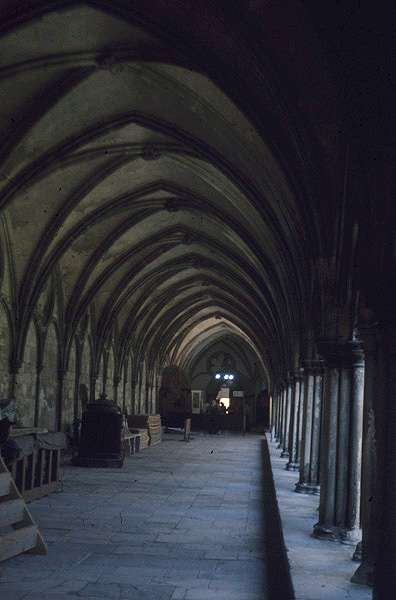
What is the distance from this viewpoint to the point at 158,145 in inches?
537

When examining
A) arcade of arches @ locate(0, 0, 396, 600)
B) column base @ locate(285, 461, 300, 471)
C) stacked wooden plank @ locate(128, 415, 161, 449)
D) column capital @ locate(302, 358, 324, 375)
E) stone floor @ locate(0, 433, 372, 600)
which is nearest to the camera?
arcade of arches @ locate(0, 0, 396, 600)

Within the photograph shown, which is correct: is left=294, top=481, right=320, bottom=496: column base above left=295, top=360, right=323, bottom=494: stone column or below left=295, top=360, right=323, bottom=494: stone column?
below

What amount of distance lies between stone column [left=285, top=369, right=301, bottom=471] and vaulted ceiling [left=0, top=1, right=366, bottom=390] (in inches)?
36.7

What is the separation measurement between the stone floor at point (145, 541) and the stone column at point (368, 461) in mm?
1083

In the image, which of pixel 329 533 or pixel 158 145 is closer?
pixel 329 533

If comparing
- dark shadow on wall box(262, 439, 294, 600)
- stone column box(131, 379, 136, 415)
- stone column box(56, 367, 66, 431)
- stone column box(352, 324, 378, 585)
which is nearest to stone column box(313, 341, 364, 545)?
dark shadow on wall box(262, 439, 294, 600)

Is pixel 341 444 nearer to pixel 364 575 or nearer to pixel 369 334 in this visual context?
pixel 364 575

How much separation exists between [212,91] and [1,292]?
825 cm

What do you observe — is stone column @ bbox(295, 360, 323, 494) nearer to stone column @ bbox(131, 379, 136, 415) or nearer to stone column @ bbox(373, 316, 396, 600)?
stone column @ bbox(373, 316, 396, 600)

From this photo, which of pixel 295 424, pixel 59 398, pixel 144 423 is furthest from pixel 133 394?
pixel 295 424

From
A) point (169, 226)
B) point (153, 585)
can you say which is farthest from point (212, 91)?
point (169, 226)

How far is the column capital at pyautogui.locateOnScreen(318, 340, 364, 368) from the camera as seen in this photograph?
22.6 ft

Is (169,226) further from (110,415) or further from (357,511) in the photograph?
(357,511)

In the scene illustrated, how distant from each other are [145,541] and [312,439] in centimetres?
326
